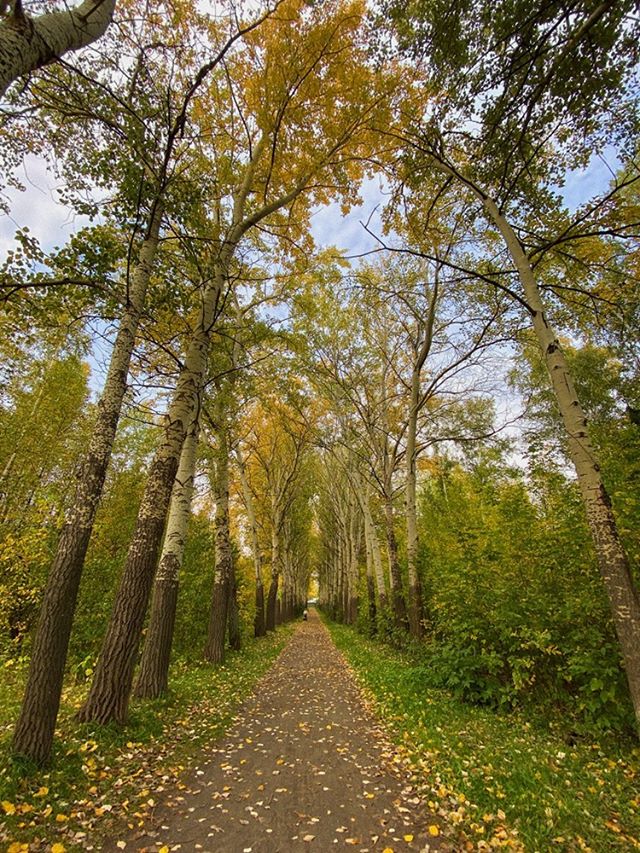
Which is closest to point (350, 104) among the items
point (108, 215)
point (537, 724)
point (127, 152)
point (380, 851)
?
point (127, 152)

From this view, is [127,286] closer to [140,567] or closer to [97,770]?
[140,567]

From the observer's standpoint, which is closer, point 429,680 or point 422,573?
point 429,680

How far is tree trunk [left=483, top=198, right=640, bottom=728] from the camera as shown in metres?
3.63

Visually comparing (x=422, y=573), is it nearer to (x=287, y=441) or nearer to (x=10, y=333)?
(x=287, y=441)

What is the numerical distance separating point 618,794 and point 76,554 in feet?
19.2

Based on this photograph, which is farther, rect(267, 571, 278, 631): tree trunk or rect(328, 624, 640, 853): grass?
rect(267, 571, 278, 631): tree trunk

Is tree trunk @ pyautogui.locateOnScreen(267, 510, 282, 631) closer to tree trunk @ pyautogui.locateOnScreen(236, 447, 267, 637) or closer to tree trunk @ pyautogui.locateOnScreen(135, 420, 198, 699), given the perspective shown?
tree trunk @ pyautogui.locateOnScreen(236, 447, 267, 637)

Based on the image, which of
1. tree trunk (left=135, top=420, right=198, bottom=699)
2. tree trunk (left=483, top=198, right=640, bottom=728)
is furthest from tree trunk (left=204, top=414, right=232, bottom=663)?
tree trunk (left=483, top=198, right=640, bottom=728)

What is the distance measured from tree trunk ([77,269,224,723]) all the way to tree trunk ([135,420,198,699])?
146 centimetres

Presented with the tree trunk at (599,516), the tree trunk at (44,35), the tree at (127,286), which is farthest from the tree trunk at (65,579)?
the tree trunk at (599,516)

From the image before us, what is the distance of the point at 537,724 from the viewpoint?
198 inches

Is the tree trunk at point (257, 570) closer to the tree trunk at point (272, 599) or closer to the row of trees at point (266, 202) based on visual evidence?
the tree trunk at point (272, 599)

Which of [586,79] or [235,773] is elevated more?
[586,79]

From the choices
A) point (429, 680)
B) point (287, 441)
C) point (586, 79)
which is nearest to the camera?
point (586, 79)
